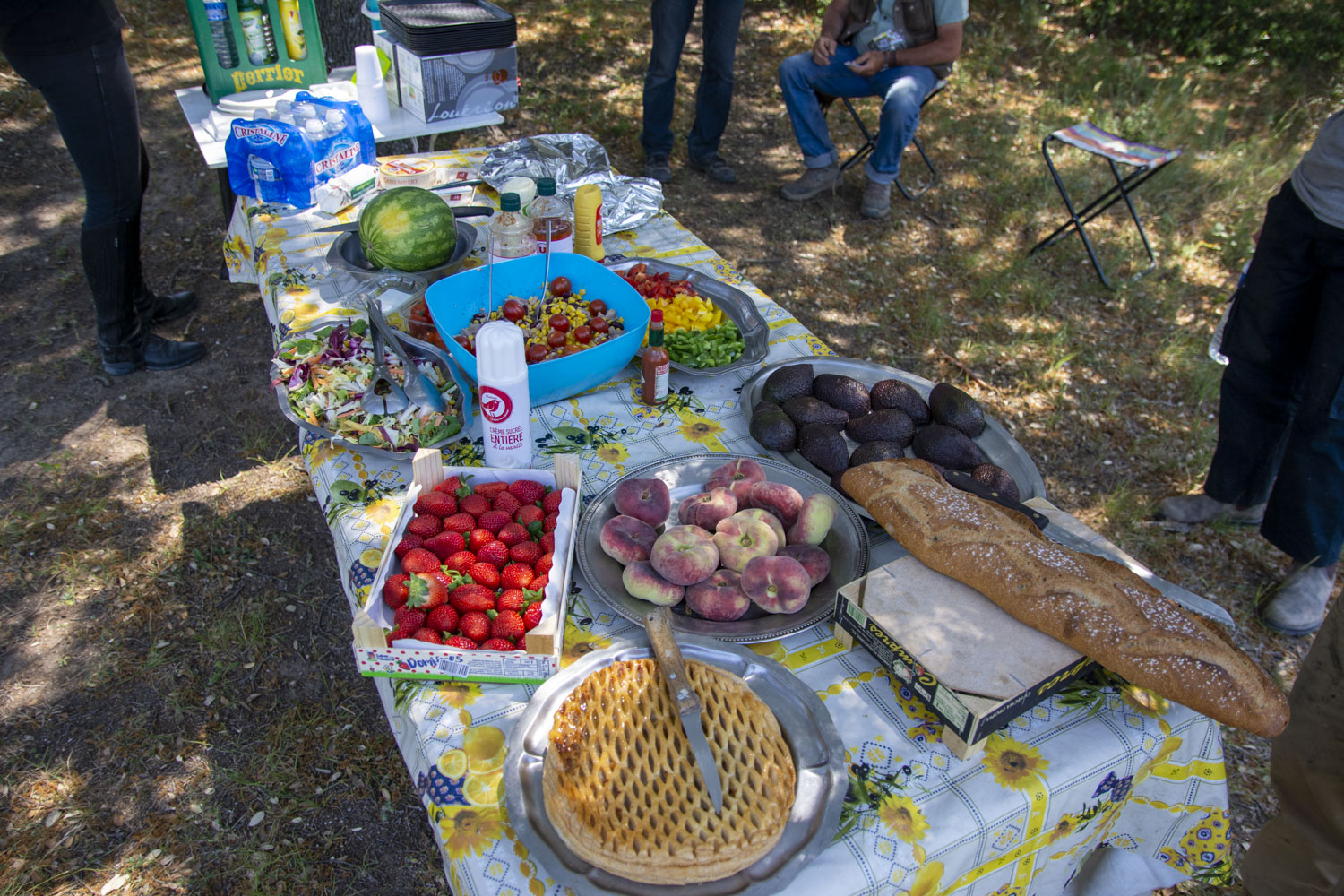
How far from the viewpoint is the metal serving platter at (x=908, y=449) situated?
1.97 meters

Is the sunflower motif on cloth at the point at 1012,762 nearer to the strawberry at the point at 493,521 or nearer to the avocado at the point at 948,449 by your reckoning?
the avocado at the point at 948,449

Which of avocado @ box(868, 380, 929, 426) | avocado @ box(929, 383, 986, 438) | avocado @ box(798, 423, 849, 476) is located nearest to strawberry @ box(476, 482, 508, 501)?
avocado @ box(798, 423, 849, 476)

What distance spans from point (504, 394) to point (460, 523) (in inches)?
12.4

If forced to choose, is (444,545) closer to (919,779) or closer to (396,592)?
(396,592)

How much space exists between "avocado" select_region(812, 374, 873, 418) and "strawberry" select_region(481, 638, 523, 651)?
1.05 m

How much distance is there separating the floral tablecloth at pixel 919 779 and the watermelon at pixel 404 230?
85cm

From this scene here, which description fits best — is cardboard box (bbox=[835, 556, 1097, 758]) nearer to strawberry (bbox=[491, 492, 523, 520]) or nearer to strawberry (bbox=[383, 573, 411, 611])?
strawberry (bbox=[491, 492, 523, 520])

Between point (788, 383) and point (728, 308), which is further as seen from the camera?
point (728, 308)

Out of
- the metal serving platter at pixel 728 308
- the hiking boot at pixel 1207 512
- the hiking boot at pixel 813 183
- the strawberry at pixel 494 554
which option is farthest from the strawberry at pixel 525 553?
the hiking boot at pixel 813 183

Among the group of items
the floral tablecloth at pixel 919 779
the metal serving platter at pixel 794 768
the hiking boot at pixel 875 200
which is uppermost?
the metal serving platter at pixel 794 768

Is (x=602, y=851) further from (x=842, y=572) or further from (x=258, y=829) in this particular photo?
(x=258, y=829)

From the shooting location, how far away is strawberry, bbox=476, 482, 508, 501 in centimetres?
173

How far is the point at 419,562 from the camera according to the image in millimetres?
1515

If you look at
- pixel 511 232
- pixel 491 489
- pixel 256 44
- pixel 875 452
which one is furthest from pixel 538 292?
pixel 256 44
